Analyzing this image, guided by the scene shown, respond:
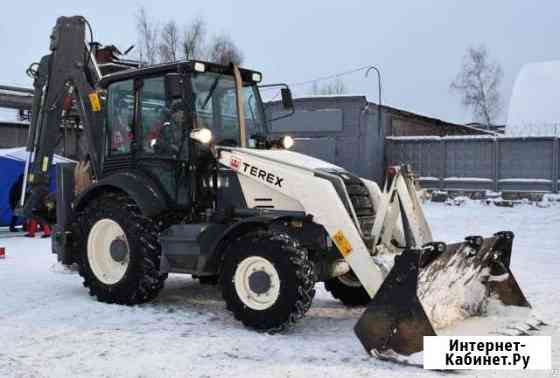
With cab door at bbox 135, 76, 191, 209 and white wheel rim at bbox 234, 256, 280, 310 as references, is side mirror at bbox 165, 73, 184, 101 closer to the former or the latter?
cab door at bbox 135, 76, 191, 209

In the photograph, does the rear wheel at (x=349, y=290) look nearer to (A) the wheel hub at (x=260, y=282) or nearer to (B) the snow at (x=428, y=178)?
(A) the wheel hub at (x=260, y=282)

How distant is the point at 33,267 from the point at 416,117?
18605mm

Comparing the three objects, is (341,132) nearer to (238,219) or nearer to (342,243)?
(238,219)

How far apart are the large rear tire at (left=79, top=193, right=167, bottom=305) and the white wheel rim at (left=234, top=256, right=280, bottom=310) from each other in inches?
48.1

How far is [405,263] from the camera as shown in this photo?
5.30 m

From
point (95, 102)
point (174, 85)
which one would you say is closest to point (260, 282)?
point (174, 85)

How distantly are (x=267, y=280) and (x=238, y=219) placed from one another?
33.7 inches

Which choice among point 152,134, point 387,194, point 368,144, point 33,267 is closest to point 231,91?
point 152,134

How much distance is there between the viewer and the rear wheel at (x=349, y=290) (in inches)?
287

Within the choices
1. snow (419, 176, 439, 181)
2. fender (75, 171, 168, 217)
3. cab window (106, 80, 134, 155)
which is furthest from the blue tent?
snow (419, 176, 439, 181)

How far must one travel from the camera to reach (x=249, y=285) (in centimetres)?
613

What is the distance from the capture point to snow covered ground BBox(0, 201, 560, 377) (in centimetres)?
507

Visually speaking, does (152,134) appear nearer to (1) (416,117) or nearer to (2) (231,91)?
(2) (231,91)

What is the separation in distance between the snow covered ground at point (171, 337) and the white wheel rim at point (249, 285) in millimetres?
285
